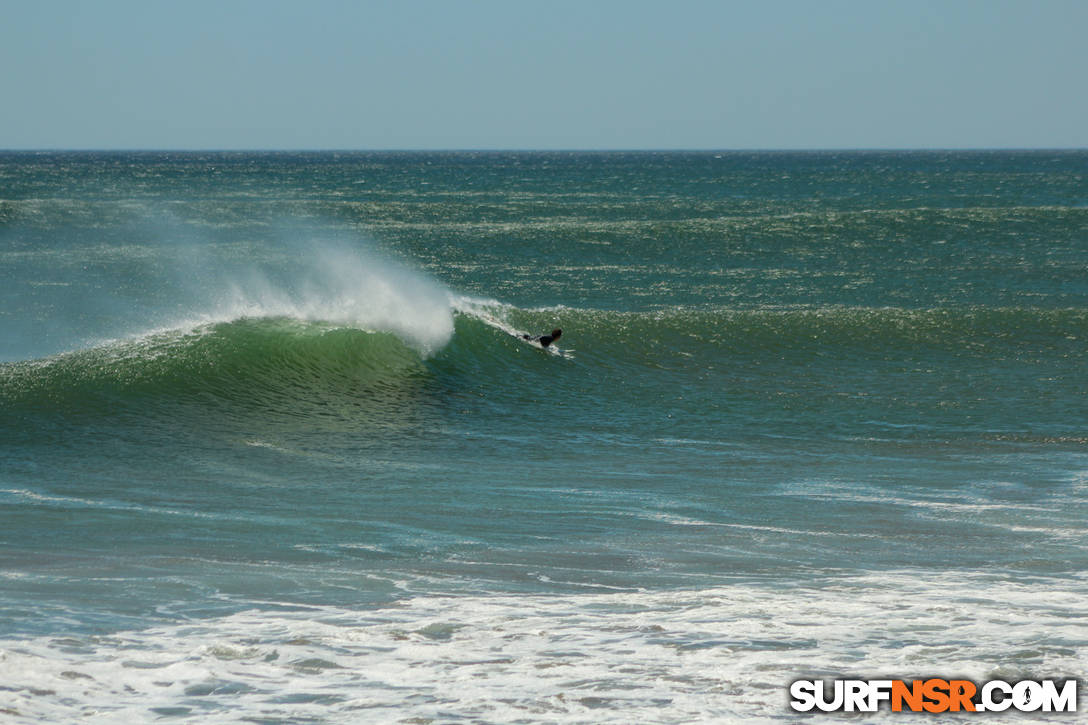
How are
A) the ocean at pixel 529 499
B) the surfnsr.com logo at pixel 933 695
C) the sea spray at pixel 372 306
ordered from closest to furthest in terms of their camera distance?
the surfnsr.com logo at pixel 933 695, the ocean at pixel 529 499, the sea spray at pixel 372 306

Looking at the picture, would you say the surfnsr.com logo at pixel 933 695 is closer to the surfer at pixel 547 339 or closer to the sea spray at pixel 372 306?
the surfer at pixel 547 339

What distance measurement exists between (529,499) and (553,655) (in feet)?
11.9

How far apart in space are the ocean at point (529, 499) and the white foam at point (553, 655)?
0.02 m

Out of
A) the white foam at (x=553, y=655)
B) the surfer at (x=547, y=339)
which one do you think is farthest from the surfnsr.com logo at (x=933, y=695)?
the surfer at (x=547, y=339)

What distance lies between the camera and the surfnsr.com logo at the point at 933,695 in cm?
536

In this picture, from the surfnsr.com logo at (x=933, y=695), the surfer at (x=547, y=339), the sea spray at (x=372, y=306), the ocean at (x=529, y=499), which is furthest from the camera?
the sea spray at (x=372, y=306)

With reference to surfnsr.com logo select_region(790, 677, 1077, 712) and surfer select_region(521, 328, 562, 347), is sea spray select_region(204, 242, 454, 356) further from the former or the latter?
surfnsr.com logo select_region(790, 677, 1077, 712)

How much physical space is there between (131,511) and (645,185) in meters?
77.0

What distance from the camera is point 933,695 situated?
548cm

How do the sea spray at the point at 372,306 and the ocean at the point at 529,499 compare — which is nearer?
the ocean at the point at 529,499

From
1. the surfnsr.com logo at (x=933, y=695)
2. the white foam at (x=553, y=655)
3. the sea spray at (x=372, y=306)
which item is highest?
the sea spray at (x=372, y=306)

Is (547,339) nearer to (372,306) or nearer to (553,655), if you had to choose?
(372,306)

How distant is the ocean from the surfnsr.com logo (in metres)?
0.12

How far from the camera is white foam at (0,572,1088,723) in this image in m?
5.39
